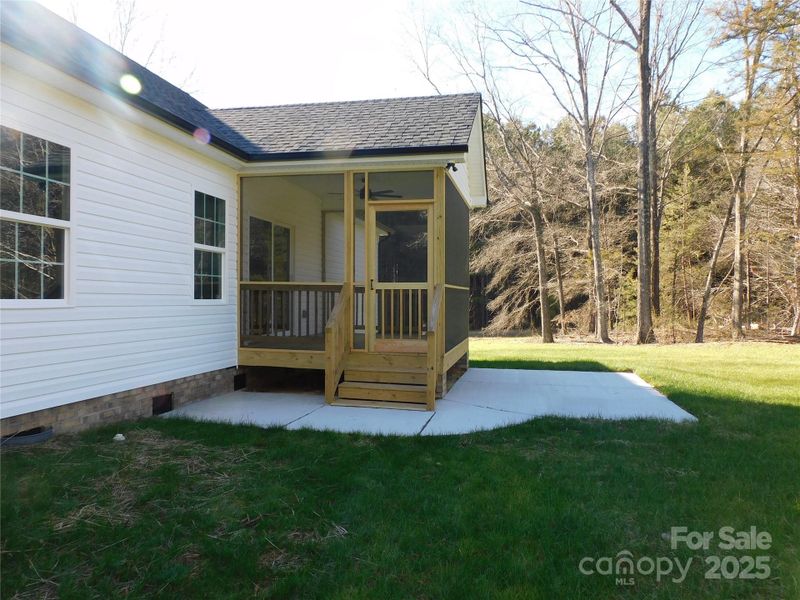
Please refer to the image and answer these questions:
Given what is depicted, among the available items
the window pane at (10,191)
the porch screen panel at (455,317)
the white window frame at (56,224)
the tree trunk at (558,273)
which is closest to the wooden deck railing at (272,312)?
the porch screen panel at (455,317)

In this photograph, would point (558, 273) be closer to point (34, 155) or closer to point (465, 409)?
point (465, 409)

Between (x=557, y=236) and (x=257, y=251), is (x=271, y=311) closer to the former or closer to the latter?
(x=257, y=251)

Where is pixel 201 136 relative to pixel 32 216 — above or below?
above

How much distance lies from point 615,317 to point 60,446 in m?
20.8

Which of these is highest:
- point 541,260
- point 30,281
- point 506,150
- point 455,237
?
point 506,150

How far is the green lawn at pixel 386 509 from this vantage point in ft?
7.80

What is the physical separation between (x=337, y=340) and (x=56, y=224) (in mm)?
3190

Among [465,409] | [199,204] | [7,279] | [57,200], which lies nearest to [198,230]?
[199,204]

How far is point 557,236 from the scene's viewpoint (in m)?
20.4

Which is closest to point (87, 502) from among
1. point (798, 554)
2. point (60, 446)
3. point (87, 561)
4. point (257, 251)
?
point (87, 561)

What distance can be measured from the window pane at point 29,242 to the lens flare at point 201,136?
2.04 meters

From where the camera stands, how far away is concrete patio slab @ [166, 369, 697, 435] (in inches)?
208

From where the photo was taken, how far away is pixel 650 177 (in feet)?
58.9

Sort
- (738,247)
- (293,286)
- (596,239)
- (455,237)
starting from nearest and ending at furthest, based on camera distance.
→ (293,286), (455,237), (738,247), (596,239)
